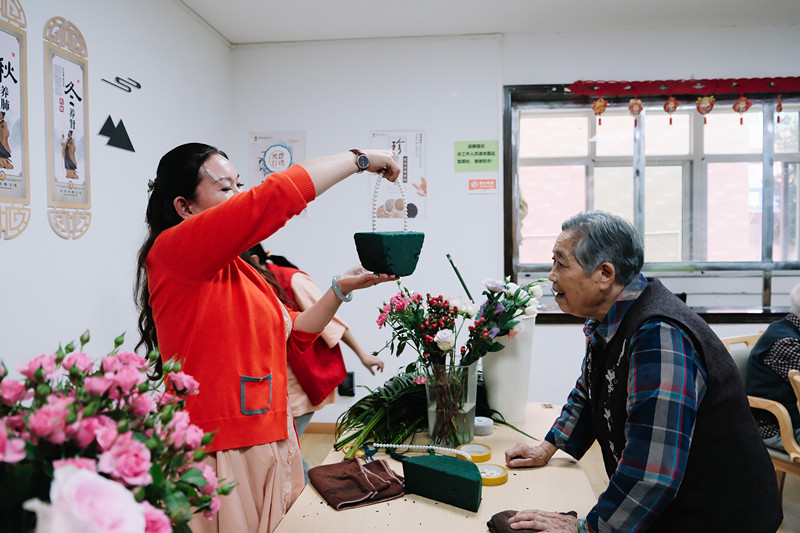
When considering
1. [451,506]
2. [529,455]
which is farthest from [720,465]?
[451,506]

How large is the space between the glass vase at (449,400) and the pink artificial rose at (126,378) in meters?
1.05

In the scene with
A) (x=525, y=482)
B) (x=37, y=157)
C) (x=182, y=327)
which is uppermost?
(x=37, y=157)

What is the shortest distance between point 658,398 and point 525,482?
0.42m

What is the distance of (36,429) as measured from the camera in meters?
0.50

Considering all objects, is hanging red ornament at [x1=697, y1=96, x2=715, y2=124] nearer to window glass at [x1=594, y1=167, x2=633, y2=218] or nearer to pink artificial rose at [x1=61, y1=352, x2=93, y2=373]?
window glass at [x1=594, y1=167, x2=633, y2=218]

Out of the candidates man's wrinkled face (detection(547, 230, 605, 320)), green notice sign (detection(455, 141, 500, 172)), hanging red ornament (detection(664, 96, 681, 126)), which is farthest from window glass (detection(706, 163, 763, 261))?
man's wrinkled face (detection(547, 230, 605, 320))

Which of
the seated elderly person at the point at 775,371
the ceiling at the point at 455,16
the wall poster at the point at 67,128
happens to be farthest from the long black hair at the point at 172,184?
the seated elderly person at the point at 775,371

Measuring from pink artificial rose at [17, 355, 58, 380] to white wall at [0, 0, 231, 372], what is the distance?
1.70 m

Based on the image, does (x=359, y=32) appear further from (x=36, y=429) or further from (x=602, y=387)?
(x=36, y=429)

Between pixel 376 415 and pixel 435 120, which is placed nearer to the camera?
pixel 376 415

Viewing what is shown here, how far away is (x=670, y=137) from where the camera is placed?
5.22m

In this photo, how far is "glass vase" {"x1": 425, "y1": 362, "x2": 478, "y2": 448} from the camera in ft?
5.11

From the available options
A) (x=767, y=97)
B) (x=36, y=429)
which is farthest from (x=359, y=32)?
(x=36, y=429)

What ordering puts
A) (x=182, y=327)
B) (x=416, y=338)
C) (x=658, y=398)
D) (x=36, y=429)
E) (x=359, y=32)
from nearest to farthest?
(x=36, y=429) < (x=658, y=398) < (x=182, y=327) < (x=416, y=338) < (x=359, y=32)
